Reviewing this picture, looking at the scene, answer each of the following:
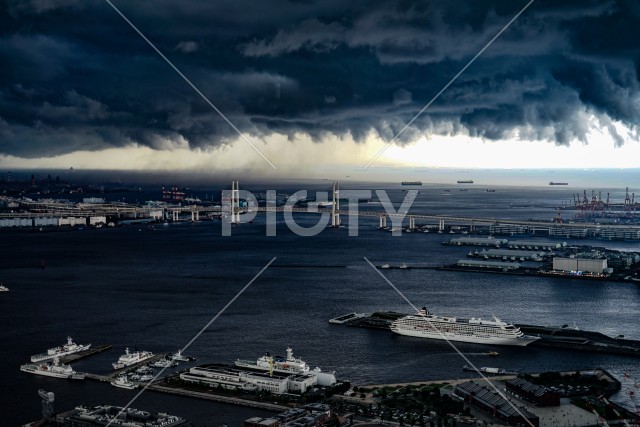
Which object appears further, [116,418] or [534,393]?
[534,393]

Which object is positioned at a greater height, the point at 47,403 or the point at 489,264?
the point at 489,264

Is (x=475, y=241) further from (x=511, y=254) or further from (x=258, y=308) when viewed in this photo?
(x=258, y=308)

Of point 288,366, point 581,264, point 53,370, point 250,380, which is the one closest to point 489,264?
point 581,264

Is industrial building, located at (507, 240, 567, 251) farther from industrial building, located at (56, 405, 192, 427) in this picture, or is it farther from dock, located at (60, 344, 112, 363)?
industrial building, located at (56, 405, 192, 427)

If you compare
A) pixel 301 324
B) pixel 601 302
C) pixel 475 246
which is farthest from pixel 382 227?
pixel 301 324

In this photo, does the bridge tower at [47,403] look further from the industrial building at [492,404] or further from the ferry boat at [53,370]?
the industrial building at [492,404]

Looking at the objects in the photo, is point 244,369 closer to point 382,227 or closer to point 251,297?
point 251,297
